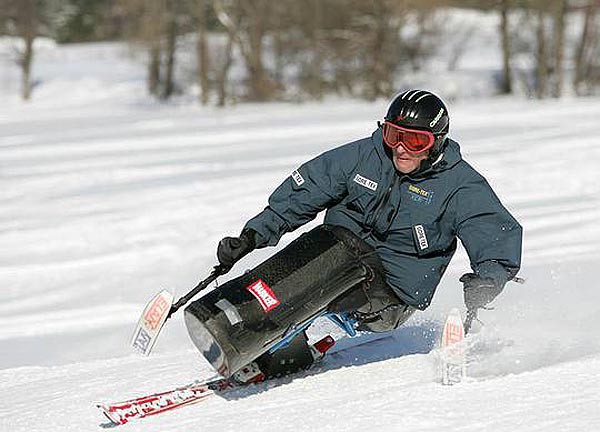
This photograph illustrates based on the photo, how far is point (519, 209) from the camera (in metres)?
8.66

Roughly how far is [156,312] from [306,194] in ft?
2.63

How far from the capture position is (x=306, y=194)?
4.10 m

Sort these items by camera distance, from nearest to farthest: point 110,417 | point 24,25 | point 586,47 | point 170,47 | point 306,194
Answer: point 110,417, point 306,194, point 586,47, point 170,47, point 24,25

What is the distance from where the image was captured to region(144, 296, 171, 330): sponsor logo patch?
3.85 meters

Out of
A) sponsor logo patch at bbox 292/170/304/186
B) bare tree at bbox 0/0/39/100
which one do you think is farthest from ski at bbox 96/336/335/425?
bare tree at bbox 0/0/39/100

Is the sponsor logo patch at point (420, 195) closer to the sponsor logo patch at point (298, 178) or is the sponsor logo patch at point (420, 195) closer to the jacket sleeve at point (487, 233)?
the jacket sleeve at point (487, 233)

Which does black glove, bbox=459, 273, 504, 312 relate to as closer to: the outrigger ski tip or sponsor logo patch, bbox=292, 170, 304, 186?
sponsor logo patch, bbox=292, 170, 304, 186

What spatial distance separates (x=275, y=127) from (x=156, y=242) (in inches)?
290

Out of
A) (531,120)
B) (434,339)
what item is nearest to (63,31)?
(531,120)

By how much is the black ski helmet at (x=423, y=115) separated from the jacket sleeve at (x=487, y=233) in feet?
0.72

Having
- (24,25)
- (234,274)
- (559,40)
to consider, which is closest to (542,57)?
(559,40)

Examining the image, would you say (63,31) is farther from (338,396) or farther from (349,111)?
(338,396)

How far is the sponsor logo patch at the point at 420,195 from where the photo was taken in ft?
13.0

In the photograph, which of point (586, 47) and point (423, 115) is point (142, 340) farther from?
point (586, 47)
